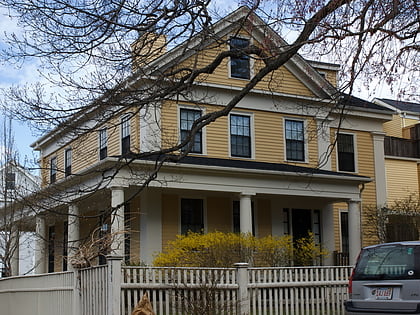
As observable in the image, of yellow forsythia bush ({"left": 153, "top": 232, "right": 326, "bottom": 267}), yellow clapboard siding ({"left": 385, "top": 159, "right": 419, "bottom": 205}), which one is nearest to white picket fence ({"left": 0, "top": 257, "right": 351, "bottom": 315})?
yellow forsythia bush ({"left": 153, "top": 232, "right": 326, "bottom": 267})

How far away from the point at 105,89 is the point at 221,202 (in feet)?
38.4

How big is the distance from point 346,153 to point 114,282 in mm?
17229

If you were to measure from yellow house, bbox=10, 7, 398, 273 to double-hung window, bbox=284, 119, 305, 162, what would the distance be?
1.5 inches

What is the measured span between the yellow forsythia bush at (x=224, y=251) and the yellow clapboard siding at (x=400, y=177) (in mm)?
17005

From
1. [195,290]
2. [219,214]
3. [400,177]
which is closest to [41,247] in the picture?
[219,214]

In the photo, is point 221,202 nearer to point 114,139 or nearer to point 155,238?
point 155,238

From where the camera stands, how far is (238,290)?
12.3 meters

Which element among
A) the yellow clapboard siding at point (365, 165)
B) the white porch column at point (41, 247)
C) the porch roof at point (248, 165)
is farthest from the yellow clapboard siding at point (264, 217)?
the white porch column at point (41, 247)

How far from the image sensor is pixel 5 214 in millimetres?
25047

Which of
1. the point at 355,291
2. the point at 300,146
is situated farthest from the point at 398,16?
the point at 300,146

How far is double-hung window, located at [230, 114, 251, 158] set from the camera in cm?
2359

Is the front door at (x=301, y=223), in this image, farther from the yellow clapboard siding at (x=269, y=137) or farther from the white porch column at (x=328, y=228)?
the yellow clapboard siding at (x=269, y=137)

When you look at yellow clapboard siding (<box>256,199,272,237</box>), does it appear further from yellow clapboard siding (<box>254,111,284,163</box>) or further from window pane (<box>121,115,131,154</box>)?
window pane (<box>121,115,131,154</box>)

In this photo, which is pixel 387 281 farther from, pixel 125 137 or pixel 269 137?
pixel 125 137
